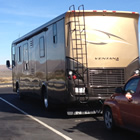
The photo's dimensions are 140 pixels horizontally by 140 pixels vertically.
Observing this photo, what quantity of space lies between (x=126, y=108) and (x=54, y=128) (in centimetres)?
248

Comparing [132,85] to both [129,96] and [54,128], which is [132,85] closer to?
[129,96]

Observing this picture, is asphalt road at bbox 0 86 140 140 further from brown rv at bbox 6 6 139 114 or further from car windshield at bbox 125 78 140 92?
car windshield at bbox 125 78 140 92

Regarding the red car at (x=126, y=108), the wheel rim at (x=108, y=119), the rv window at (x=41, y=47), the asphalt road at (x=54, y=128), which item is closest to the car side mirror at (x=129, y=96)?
the red car at (x=126, y=108)

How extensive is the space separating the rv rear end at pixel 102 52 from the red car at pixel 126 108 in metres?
1.73

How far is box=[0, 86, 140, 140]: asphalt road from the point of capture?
8039 millimetres

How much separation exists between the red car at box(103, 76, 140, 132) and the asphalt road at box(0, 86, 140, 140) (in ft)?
1.19

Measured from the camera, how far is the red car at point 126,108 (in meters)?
7.32

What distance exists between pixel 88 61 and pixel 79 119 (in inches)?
79.5

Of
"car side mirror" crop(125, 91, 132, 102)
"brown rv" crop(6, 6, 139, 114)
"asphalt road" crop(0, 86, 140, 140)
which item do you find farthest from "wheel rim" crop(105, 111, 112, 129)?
"brown rv" crop(6, 6, 139, 114)

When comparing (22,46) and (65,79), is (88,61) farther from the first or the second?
(22,46)

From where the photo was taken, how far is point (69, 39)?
10.5m

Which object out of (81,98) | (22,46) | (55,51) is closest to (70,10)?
(55,51)

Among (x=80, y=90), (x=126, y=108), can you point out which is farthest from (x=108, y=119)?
(x=80, y=90)

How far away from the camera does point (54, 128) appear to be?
364 inches
